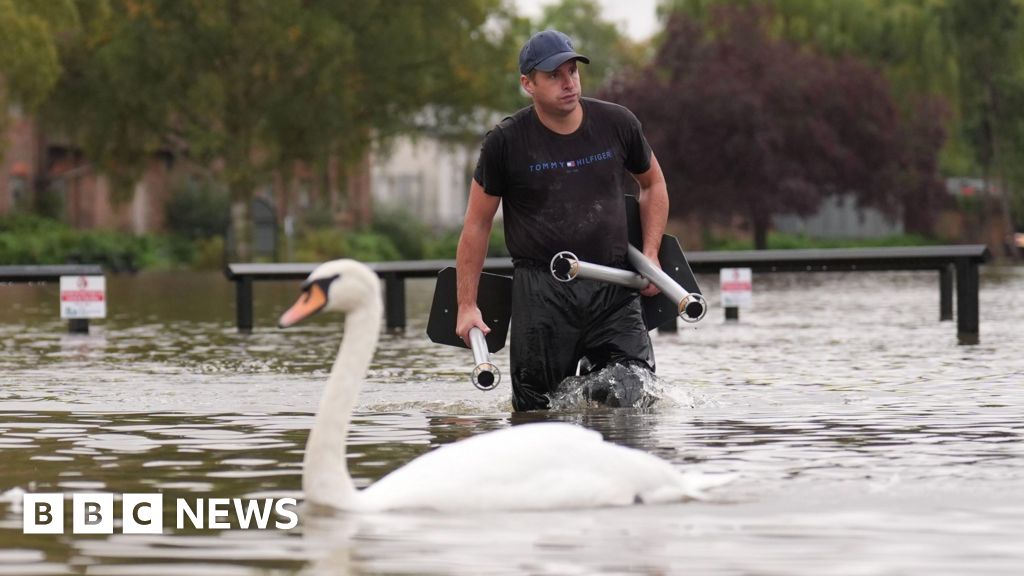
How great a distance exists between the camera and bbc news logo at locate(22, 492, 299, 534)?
26.1 feet

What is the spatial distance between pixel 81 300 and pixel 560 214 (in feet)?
46.3

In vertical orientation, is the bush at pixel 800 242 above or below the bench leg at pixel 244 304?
above

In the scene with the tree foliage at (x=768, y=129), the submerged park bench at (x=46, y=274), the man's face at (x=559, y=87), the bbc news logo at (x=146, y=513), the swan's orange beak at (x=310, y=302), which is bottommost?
the bbc news logo at (x=146, y=513)

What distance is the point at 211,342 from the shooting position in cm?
2273

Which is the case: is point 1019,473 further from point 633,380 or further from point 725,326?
point 725,326

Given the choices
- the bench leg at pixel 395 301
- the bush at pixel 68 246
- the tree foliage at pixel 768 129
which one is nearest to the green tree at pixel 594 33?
the tree foliage at pixel 768 129

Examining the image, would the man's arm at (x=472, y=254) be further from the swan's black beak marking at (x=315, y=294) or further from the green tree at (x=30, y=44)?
the green tree at (x=30, y=44)

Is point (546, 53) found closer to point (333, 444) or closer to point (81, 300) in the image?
point (333, 444)

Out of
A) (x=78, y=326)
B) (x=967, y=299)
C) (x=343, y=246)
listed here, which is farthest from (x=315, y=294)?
(x=343, y=246)

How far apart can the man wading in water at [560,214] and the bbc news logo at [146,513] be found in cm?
329

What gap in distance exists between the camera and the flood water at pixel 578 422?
7.16 meters

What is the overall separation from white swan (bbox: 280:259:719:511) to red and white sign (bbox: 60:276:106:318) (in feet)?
56.2

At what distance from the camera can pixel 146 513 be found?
27.3 ft

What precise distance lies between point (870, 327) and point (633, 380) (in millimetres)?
13650
